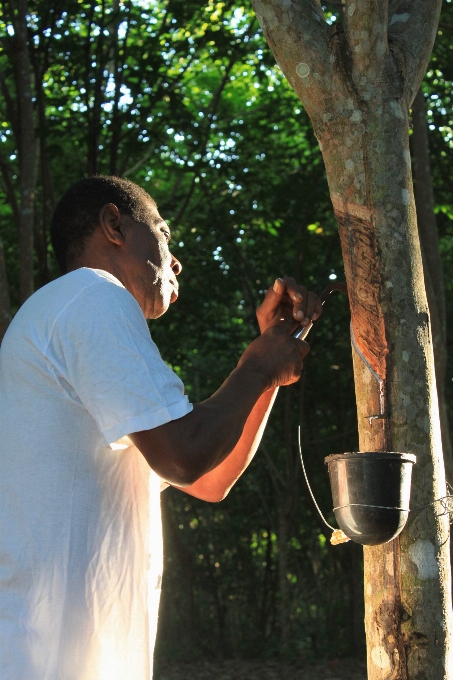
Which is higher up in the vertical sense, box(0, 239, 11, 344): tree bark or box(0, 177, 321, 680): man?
box(0, 239, 11, 344): tree bark

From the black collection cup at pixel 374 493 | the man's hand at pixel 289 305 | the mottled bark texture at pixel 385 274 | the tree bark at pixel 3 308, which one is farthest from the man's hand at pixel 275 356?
the tree bark at pixel 3 308

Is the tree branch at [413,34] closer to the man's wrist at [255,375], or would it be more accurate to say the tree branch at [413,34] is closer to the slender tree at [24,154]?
the man's wrist at [255,375]

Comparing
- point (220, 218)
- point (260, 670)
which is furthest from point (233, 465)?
point (260, 670)

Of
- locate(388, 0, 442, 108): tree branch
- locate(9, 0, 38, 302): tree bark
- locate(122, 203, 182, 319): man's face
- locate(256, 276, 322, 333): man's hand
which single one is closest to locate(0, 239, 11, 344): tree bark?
locate(9, 0, 38, 302): tree bark

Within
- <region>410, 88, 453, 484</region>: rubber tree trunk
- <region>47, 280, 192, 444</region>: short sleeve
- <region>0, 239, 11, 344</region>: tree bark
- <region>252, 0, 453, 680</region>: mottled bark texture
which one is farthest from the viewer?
<region>410, 88, 453, 484</region>: rubber tree trunk

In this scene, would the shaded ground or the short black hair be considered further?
the shaded ground

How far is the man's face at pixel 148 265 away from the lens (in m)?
1.79

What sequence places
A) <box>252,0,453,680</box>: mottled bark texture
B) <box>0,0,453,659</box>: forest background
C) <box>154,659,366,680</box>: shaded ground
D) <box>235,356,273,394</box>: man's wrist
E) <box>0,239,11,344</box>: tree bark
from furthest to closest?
<box>154,659,366,680</box>: shaded ground
<box>0,0,453,659</box>: forest background
<box>0,239,11,344</box>: tree bark
<box>252,0,453,680</box>: mottled bark texture
<box>235,356,273,394</box>: man's wrist

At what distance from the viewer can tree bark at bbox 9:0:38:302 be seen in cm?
443

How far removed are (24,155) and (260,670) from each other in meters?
4.99

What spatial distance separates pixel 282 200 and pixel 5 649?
19.3ft

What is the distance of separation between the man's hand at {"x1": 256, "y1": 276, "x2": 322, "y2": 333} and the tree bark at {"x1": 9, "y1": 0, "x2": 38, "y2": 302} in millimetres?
2536

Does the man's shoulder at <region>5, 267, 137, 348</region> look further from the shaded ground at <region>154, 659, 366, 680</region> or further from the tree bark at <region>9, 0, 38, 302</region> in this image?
the shaded ground at <region>154, 659, 366, 680</region>

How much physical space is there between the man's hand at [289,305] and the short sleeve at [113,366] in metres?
0.58
